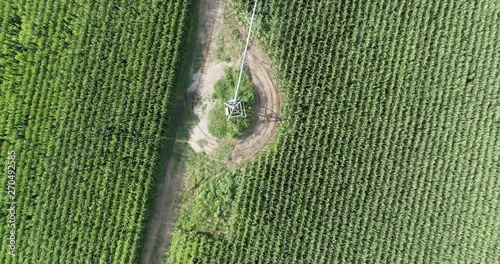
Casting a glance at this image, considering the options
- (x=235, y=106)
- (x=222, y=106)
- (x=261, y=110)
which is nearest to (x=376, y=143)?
(x=261, y=110)

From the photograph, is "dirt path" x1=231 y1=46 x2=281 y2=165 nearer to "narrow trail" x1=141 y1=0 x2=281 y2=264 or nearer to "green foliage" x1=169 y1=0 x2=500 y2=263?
"narrow trail" x1=141 y1=0 x2=281 y2=264

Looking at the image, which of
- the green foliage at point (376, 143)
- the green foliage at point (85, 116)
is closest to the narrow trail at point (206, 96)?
the green foliage at point (376, 143)

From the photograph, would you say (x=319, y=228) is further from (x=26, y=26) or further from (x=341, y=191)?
(x=26, y=26)

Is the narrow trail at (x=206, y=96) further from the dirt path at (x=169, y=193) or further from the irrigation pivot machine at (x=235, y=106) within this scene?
the irrigation pivot machine at (x=235, y=106)

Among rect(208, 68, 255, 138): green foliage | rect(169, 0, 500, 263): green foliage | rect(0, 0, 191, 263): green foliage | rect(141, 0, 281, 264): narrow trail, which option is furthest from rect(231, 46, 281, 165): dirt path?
rect(0, 0, 191, 263): green foliage

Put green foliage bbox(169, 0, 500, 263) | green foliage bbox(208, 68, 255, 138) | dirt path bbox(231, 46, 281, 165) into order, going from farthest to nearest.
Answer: dirt path bbox(231, 46, 281, 165)
green foliage bbox(208, 68, 255, 138)
green foliage bbox(169, 0, 500, 263)
